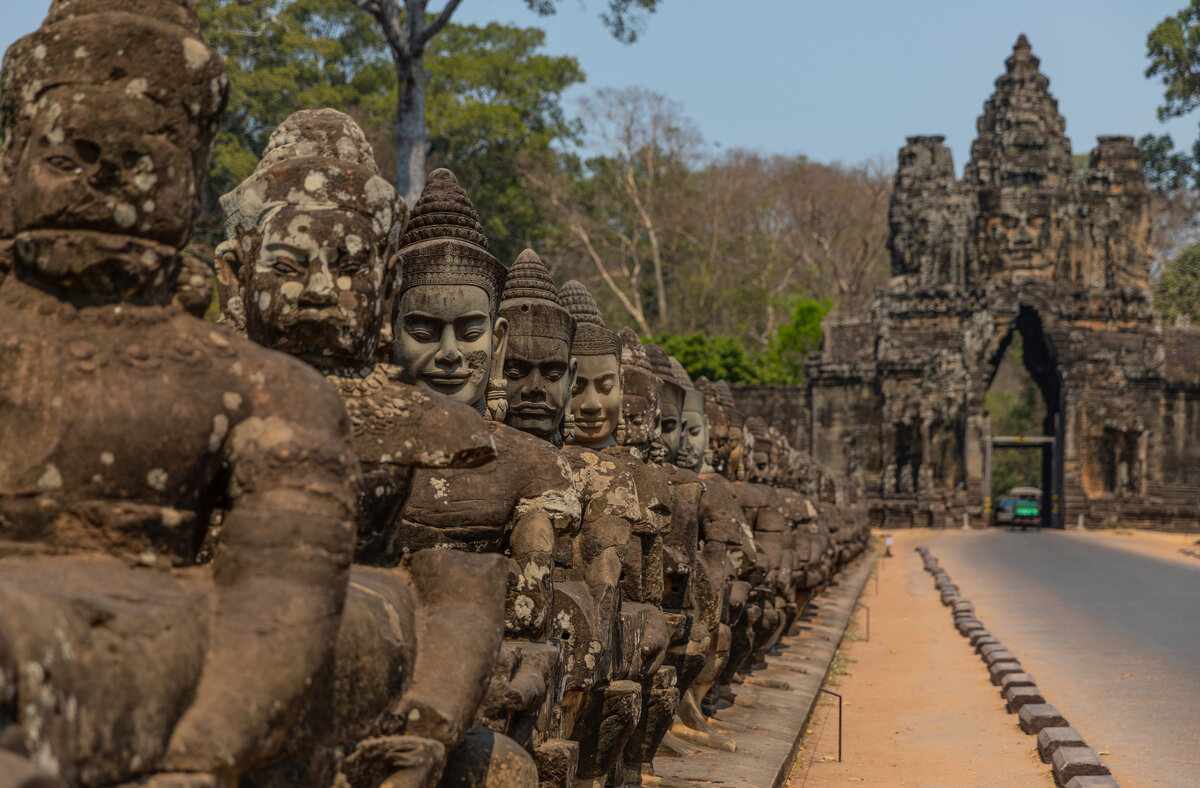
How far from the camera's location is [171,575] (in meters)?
2.43

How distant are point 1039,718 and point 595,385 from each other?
3993mm

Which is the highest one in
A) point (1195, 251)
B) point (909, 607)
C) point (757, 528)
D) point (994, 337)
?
point (1195, 251)

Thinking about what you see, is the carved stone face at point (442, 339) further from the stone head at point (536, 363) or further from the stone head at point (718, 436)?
the stone head at point (718, 436)

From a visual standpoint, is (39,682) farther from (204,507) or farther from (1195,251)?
(1195,251)

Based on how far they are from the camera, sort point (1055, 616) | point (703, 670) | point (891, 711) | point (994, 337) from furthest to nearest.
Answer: point (994, 337), point (1055, 616), point (891, 711), point (703, 670)

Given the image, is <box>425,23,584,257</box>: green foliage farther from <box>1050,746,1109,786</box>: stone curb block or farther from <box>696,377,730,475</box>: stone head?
<box>1050,746,1109,786</box>: stone curb block

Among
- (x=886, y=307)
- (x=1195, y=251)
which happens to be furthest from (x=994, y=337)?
(x=1195, y=251)

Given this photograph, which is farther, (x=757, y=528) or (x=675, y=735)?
(x=757, y=528)

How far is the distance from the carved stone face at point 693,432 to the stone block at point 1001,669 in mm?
2944

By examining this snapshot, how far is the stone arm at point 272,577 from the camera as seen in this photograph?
7.34ft

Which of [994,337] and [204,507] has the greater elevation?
[994,337]

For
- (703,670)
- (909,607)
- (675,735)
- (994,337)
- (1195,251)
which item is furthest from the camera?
(1195,251)

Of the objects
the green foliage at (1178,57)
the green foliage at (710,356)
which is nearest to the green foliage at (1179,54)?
the green foliage at (1178,57)

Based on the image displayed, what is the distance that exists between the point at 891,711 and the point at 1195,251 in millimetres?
51443
